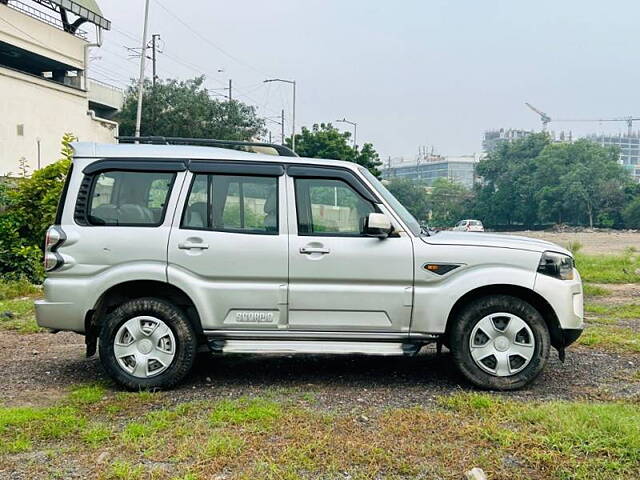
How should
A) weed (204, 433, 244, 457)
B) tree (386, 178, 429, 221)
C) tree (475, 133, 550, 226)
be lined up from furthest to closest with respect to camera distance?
tree (386, 178, 429, 221), tree (475, 133, 550, 226), weed (204, 433, 244, 457)

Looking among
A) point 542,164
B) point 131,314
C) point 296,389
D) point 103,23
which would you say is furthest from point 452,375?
point 542,164

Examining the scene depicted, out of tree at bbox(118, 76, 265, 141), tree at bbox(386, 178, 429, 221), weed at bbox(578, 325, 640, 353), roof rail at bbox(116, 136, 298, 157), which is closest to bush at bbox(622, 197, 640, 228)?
tree at bbox(386, 178, 429, 221)

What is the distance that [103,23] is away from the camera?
37.9m

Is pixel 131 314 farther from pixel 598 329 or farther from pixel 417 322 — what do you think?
pixel 598 329

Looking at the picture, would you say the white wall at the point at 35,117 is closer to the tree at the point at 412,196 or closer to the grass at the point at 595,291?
the grass at the point at 595,291

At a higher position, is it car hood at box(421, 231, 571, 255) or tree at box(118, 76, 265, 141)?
tree at box(118, 76, 265, 141)

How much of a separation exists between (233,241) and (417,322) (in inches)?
65.8

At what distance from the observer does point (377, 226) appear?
505 cm

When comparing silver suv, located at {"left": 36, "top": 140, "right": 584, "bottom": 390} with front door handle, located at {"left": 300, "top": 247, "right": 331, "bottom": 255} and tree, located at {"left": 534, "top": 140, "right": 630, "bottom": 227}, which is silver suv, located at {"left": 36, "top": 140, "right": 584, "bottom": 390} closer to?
front door handle, located at {"left": 300, "top": 247, "right": 331, "bottom": 255}

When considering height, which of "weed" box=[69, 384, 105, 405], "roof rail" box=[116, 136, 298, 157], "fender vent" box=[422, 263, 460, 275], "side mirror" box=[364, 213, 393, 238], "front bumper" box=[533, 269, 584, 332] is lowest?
"weed" box=[69, 384, 105, 405]

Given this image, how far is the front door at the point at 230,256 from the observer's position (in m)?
5.14

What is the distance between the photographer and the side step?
5.14 meters

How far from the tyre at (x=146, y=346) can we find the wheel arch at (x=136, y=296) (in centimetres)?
11

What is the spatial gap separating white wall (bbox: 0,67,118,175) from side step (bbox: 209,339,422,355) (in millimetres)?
24326
